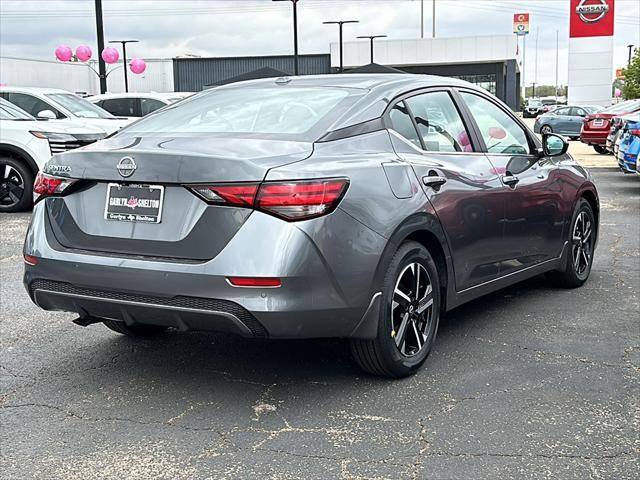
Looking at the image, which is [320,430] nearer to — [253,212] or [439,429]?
[439,429]

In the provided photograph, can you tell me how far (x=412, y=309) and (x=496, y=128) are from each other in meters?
1.73

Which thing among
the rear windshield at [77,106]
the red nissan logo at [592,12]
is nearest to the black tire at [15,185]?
the rear windshield at [77,106]

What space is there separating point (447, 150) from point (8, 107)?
933cm

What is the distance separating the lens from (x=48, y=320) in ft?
18.5

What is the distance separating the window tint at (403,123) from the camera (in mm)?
4566

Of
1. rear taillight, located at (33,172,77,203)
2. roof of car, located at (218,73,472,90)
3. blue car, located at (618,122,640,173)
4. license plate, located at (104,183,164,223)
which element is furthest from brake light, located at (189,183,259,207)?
blue car, located at (618,122,640,173)

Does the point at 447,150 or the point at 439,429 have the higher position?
the point at 447,150

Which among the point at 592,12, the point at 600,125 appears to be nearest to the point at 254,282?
the point at 600,125

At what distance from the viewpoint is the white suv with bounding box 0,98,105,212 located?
1163 cm

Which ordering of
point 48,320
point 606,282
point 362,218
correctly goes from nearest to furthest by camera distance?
point 362,218, point 48,320, point 606,282

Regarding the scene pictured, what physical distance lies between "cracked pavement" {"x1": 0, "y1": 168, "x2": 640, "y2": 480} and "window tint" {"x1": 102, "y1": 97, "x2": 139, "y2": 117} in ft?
45.2

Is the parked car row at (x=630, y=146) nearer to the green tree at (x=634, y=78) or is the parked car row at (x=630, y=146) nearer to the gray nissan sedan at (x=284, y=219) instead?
the gray nissan sedan at (x=284, y=219)

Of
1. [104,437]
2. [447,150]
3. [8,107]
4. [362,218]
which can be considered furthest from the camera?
[8,107]

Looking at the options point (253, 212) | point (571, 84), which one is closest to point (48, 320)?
point (253, 212)
